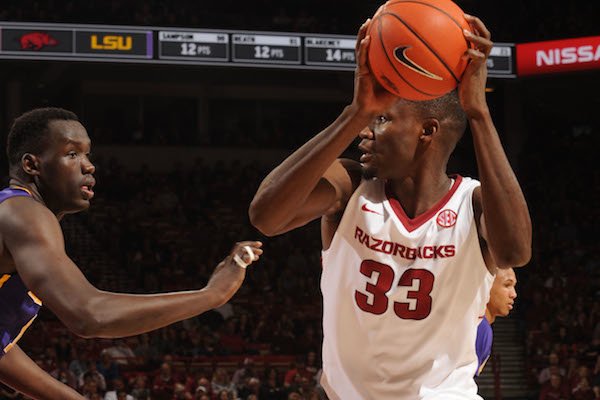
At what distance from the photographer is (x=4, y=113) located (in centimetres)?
1942

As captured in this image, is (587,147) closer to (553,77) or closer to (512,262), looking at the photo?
(553,77)

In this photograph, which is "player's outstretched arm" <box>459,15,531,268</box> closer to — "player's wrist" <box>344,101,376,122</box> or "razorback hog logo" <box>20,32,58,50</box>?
"player's wrist" <box>344,101,376,122</box>

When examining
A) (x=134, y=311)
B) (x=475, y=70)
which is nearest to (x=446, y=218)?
(x=475, y=70)

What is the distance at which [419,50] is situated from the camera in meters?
2.94

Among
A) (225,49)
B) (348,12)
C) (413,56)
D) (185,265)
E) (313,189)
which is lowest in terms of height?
(185,265)

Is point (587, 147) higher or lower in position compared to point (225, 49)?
lower

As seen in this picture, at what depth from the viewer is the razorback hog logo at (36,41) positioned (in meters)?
13.1

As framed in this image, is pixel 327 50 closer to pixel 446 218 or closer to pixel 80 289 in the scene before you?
pixel 446 218

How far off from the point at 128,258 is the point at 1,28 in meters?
4.82

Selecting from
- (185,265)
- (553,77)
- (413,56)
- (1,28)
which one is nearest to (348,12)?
(553,77)

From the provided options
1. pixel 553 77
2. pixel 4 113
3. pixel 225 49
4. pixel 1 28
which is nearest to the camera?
pixel 1 28

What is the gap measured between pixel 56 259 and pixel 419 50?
1415 mm

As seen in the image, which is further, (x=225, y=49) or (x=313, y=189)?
(x=225, y=49)

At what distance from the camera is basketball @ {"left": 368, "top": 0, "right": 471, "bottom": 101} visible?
2.92 meters
